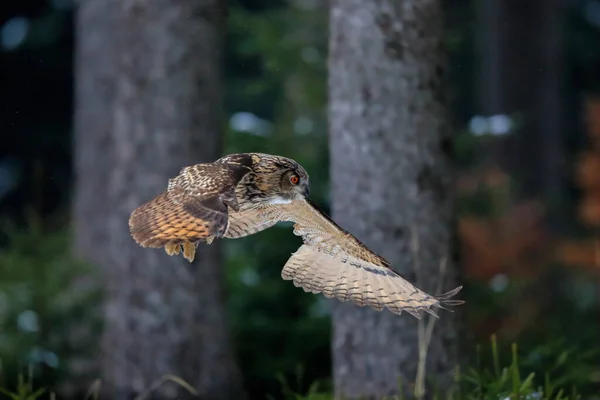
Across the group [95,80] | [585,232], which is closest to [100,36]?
[95,80]

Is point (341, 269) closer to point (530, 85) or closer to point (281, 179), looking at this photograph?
point (281, 179)

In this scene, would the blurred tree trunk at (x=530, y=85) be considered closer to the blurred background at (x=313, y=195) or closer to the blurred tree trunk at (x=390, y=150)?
the blurred background at (x=313, y=195)

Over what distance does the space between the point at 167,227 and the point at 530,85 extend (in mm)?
15982

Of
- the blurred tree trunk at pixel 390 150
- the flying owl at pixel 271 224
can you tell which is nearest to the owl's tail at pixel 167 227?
the flying owl at pixel 271 224

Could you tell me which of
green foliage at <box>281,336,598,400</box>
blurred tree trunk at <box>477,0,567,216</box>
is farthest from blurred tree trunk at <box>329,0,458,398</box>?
blurred tree trunk at <box>477,0,567,216</box>

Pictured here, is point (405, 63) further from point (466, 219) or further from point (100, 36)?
point (100, 36)

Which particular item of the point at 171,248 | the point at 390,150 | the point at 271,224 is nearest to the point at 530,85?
the point at 390,150

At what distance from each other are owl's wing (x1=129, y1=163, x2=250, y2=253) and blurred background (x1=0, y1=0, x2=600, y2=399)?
3.34 metres

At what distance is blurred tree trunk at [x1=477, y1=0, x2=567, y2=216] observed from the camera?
16688 millimetres

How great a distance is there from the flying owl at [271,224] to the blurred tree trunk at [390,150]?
2446 mm

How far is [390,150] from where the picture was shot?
484 centimetres

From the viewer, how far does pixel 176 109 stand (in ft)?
21.1

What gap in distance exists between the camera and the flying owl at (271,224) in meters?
1.83

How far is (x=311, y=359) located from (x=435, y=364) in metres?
2.37
